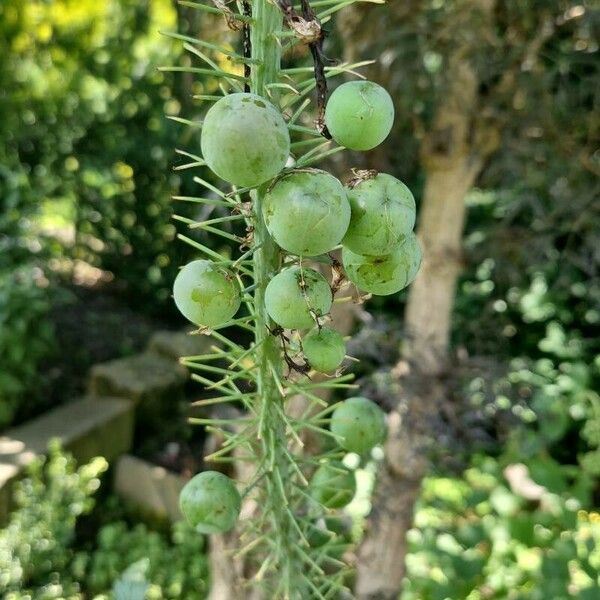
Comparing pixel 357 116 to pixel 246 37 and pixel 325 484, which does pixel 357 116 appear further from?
pixel 325 484

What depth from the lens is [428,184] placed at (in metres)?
1.34

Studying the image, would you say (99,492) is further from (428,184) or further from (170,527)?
(428,184)

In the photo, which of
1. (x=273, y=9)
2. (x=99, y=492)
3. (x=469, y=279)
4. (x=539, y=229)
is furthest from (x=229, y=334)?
(x=273, y=9)

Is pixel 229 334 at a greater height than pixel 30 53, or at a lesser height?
lesser

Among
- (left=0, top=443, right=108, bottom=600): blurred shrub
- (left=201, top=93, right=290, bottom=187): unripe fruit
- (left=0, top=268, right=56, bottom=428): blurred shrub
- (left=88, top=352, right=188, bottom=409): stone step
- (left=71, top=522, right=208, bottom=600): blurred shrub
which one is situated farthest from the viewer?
(left=88, top=352, right=188, bottom=409): stone step

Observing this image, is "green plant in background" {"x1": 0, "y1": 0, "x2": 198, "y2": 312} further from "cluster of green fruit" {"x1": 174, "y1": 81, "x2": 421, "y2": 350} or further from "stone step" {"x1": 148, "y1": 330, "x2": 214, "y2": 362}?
"cluster of green fruit" {"x1": 174, "y1": 81, "x2": 421, "y2": 350}

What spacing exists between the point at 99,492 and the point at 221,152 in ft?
8.51

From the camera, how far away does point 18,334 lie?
260cm

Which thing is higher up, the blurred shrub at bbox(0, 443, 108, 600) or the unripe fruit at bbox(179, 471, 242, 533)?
the unripe fruit at bbox(179, 471, 242, 533)

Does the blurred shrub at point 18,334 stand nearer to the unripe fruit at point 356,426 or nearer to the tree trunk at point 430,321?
the tree trunk at point 430,321

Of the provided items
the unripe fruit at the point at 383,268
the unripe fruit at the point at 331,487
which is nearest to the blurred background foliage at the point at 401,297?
the unripe fruit at the point at 331,487

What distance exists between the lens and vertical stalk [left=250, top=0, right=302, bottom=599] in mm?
398

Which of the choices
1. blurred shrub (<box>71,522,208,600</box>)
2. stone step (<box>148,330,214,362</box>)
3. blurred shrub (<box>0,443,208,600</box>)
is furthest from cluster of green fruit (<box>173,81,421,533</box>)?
stone step (<box>148,330,214,362</box>)

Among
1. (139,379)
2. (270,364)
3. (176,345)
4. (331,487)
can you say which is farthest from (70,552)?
(270,364)
